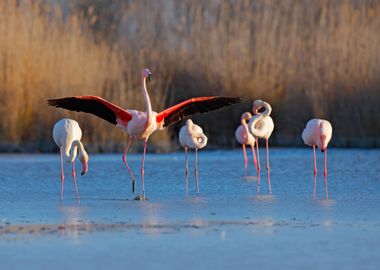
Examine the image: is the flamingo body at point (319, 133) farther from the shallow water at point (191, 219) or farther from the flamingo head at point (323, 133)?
the shallow water at point (191, 219)

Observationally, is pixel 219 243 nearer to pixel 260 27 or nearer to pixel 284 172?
pixel 284 172

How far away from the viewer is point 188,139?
1009 centimetres

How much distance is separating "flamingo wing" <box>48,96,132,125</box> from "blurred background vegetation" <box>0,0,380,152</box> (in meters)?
4.44

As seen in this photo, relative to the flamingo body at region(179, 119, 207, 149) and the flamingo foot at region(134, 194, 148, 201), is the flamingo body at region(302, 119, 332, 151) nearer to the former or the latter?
the flamingo body at region(179, 119, 207, 149)

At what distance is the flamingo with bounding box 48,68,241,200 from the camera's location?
9.67 metres

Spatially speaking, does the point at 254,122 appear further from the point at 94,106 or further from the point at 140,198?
the point at 140,198

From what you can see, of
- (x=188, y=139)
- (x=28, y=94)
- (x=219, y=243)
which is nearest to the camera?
(x=219, y=243)

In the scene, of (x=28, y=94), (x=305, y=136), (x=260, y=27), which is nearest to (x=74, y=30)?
(x=28, y=94)

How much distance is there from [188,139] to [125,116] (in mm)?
705

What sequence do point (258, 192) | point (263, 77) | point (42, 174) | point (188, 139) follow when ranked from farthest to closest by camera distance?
point (263, 77), point (42, 174), point (188, 139), point (258, 192)

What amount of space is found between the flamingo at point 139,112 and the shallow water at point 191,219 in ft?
1.97

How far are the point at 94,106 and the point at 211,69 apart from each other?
20.9 feet

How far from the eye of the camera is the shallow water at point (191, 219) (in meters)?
5.51

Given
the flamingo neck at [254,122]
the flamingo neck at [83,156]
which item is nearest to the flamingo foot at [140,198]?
the flamingo neck at [83,156]
